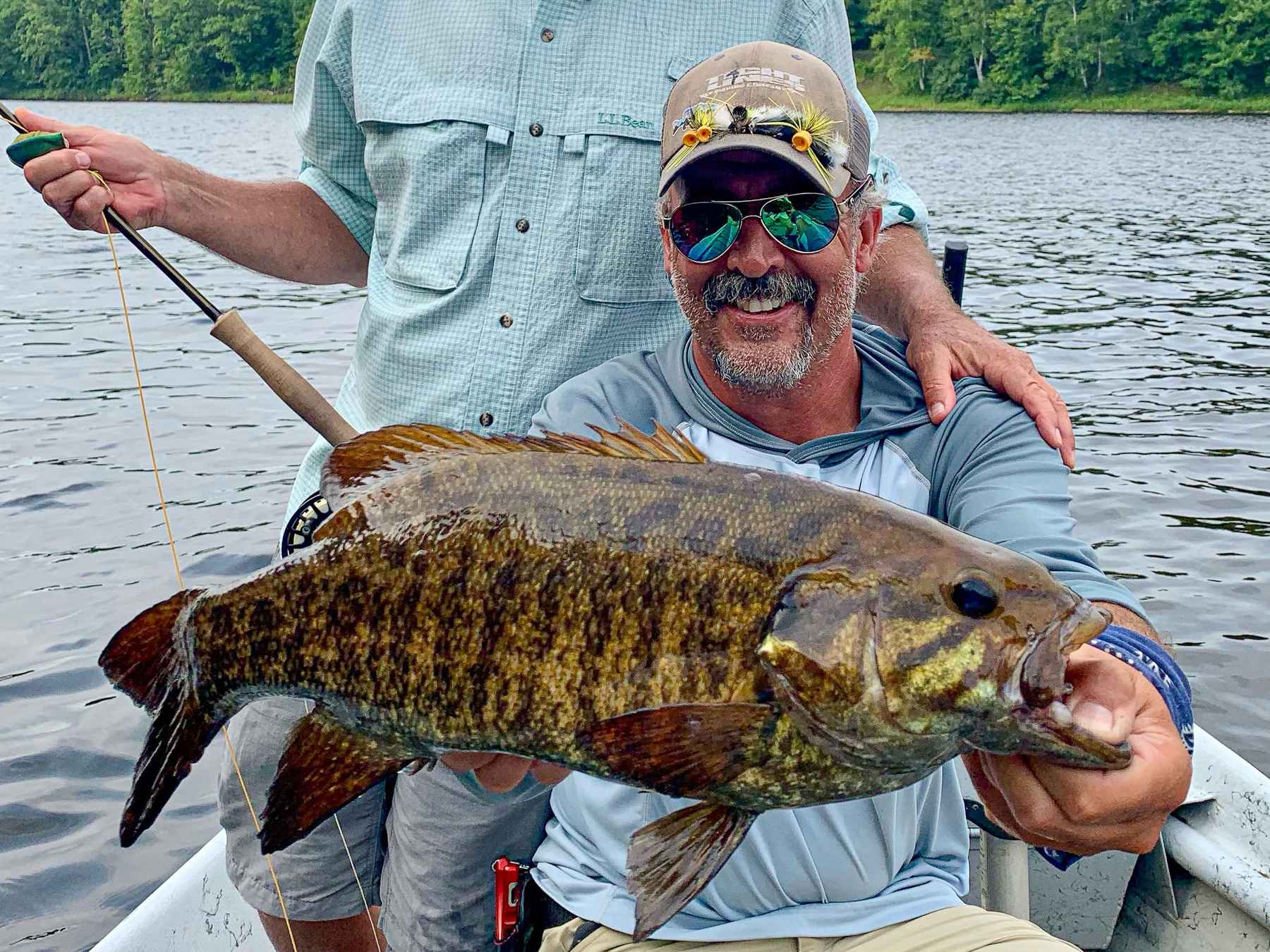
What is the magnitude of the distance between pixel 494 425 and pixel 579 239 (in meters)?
0.58

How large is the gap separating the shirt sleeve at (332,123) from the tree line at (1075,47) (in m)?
58.3

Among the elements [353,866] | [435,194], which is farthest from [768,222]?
[353,866]

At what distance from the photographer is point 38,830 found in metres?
6.24

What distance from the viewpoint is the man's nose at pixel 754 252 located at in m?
2.99

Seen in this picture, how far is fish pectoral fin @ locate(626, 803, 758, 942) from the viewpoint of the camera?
2.02 meters

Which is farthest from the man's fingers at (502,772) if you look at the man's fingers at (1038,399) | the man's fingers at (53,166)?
the man's fingers at (53,166)

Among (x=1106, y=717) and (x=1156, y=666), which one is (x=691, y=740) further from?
(x=1156, y=666)

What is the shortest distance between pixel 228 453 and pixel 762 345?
9.25m

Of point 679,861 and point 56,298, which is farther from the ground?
point 679,861

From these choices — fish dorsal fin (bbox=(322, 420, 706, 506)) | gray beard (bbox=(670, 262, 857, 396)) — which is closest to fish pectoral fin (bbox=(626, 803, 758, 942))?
fish dorsal fin (bbox=(322, 420, 706, 506))

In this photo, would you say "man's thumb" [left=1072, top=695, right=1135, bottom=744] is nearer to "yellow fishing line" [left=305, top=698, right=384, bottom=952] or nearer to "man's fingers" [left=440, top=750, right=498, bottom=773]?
"man's fingers" [left=440, top=750, right=498, bottom=773]

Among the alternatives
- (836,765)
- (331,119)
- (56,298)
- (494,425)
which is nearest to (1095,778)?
(836,765)

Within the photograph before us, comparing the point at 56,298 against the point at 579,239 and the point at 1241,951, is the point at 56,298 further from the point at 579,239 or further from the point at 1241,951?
the point at 1241,951

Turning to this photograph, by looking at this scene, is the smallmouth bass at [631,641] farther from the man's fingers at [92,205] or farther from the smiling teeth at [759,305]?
the man's fingers at [92,205]
